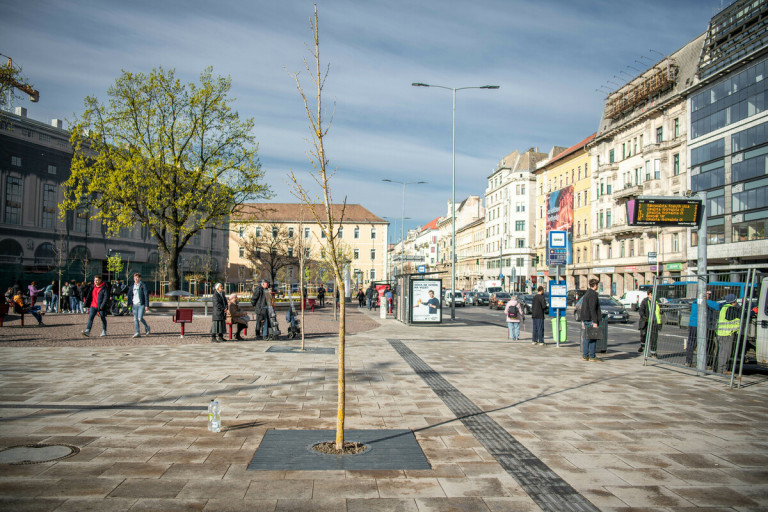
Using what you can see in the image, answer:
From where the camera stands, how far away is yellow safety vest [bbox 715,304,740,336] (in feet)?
36.8

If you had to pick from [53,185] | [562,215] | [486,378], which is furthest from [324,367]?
[562,215]

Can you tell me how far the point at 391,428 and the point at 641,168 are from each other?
54.3 m

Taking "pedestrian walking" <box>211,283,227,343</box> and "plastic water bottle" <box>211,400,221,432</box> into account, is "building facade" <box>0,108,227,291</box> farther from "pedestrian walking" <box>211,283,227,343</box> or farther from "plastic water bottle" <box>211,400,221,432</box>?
"plastic water bottle" <box>211,400,221,432</box>

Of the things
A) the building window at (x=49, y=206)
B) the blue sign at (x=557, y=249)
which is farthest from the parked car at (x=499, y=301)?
the building window at (x=49, y=206)

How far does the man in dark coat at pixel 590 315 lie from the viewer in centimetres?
1412

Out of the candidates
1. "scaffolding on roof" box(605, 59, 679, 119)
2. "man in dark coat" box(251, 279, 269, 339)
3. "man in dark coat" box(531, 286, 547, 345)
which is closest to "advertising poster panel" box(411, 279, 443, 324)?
"man in dark coat" box(531, 286, 547, 345)

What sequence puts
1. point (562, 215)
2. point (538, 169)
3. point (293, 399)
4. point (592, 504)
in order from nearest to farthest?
point (592, 504)
point (293, 399)
point (562, 215)
point (538, 169)

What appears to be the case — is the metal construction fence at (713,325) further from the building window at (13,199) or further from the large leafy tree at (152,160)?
the building window at (13,199)

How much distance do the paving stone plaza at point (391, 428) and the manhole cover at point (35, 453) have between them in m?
0.12

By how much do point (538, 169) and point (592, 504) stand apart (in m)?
82.1

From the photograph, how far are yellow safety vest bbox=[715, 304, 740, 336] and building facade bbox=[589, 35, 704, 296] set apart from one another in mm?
35346

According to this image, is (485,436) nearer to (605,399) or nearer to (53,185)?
(605,399)

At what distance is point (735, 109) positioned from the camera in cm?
4131

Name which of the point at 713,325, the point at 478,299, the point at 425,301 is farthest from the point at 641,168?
the point at 713,325
